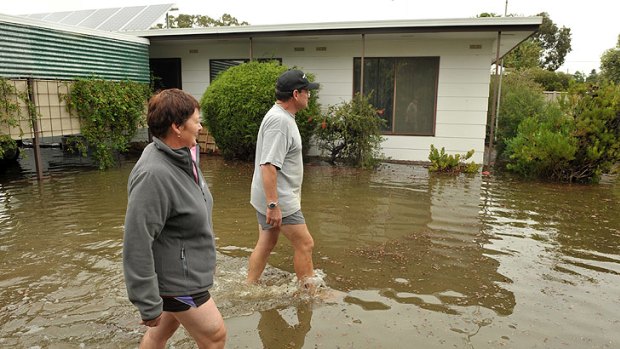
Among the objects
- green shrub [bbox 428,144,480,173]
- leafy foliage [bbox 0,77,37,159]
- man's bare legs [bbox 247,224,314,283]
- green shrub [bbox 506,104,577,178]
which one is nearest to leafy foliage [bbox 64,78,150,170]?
leafy foliage [bbox 0,77,37,159]

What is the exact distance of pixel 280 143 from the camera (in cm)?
354

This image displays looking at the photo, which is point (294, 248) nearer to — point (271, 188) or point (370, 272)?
point (271, 188)

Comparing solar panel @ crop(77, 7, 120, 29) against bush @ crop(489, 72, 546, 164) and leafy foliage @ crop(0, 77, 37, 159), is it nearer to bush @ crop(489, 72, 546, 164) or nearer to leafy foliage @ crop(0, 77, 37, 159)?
leafy foliage @ crop(0, 77, 37, 159)

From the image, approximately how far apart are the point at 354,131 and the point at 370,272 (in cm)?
599

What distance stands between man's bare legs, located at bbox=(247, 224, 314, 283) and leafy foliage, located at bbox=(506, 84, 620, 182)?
21.5ft

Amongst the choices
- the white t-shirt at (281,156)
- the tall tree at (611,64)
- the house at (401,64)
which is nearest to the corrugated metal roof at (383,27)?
the house at (401,64)

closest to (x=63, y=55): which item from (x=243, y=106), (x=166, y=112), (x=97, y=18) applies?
(x=243, y=106)

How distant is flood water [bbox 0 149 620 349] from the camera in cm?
339

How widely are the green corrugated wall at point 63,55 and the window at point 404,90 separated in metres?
5.45

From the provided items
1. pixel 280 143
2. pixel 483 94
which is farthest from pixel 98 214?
pixel 483 94

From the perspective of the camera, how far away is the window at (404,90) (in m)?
11.3

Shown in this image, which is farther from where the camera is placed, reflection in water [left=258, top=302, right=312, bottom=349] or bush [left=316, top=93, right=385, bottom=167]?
bush [left=316, top=93, right=385, bottom=167]

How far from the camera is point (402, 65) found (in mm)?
11375

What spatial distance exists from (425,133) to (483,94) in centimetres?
156
